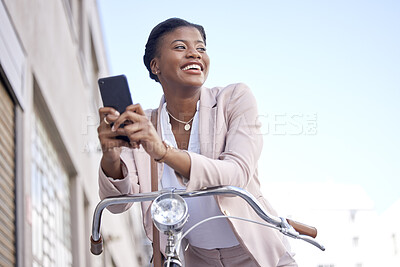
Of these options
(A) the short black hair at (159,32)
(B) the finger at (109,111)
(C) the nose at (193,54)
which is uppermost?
(A) the short black hair at (159,32)

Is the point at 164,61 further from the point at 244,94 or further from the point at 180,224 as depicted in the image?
the point at 180,224

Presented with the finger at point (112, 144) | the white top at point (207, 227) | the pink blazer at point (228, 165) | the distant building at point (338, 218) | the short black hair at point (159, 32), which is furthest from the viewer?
the distant building at point (338, 218)

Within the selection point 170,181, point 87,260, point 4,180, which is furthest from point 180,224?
point 87,260

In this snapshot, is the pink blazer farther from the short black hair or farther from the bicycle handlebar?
the short black hair

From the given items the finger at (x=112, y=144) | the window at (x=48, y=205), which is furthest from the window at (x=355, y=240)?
the finger at (x=112, y=144)

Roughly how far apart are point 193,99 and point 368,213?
5155cm

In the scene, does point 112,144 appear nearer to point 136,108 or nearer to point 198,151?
point 136,108

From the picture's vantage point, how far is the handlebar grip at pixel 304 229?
2.75 meters

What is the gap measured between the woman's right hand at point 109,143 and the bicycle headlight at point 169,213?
31 centimetres

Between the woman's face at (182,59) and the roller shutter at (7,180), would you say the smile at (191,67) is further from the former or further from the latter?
the roller shutter at (7,180)

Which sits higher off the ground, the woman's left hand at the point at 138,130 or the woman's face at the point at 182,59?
the woman's face at the point at 182,59

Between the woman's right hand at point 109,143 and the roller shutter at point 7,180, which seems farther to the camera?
the roller shutter at point 7,180

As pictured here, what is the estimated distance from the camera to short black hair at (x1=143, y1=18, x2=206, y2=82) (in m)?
3.25

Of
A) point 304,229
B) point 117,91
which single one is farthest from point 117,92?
point 304,229
